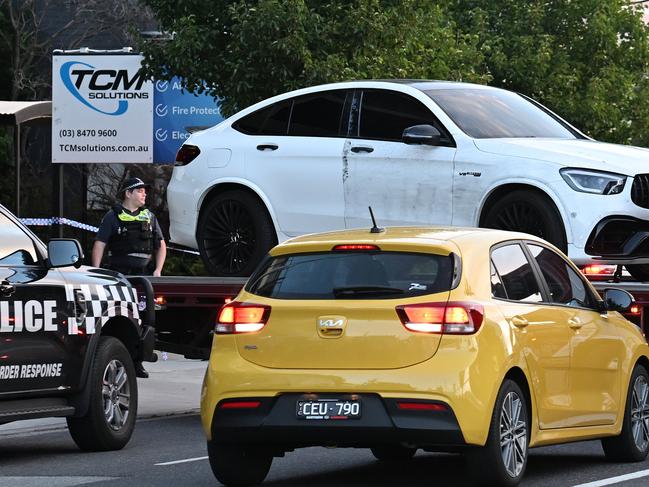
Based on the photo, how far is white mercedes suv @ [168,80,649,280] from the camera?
486 inches

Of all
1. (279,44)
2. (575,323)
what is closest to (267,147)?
(575,323)

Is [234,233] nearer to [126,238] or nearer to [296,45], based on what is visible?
[126,238]

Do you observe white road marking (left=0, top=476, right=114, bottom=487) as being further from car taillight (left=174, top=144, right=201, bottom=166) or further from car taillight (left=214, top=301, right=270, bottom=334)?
car taillight (left=174, top=144, right=201, bottom=166)

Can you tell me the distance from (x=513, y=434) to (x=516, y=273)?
1023 mm

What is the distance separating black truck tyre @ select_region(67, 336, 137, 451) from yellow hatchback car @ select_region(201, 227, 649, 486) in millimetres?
2390

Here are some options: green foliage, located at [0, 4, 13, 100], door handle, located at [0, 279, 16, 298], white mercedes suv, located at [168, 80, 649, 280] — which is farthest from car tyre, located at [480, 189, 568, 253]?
green foliage, located at [0, 4, 13, 100]

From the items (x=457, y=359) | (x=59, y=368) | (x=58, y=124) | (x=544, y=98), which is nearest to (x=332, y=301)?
(x=457, y=359)

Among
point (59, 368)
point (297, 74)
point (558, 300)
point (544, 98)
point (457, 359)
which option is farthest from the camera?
point (544, 98)

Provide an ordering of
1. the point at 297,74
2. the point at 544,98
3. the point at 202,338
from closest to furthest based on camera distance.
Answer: the point at 202,338
the point at 297,74
the point at 544,98

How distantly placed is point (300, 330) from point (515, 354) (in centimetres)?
115

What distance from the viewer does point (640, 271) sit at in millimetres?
13594

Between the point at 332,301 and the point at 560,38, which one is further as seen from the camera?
the point at 560,38

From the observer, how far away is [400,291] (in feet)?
28.7

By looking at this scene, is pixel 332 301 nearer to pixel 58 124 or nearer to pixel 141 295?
pixel 141 295
